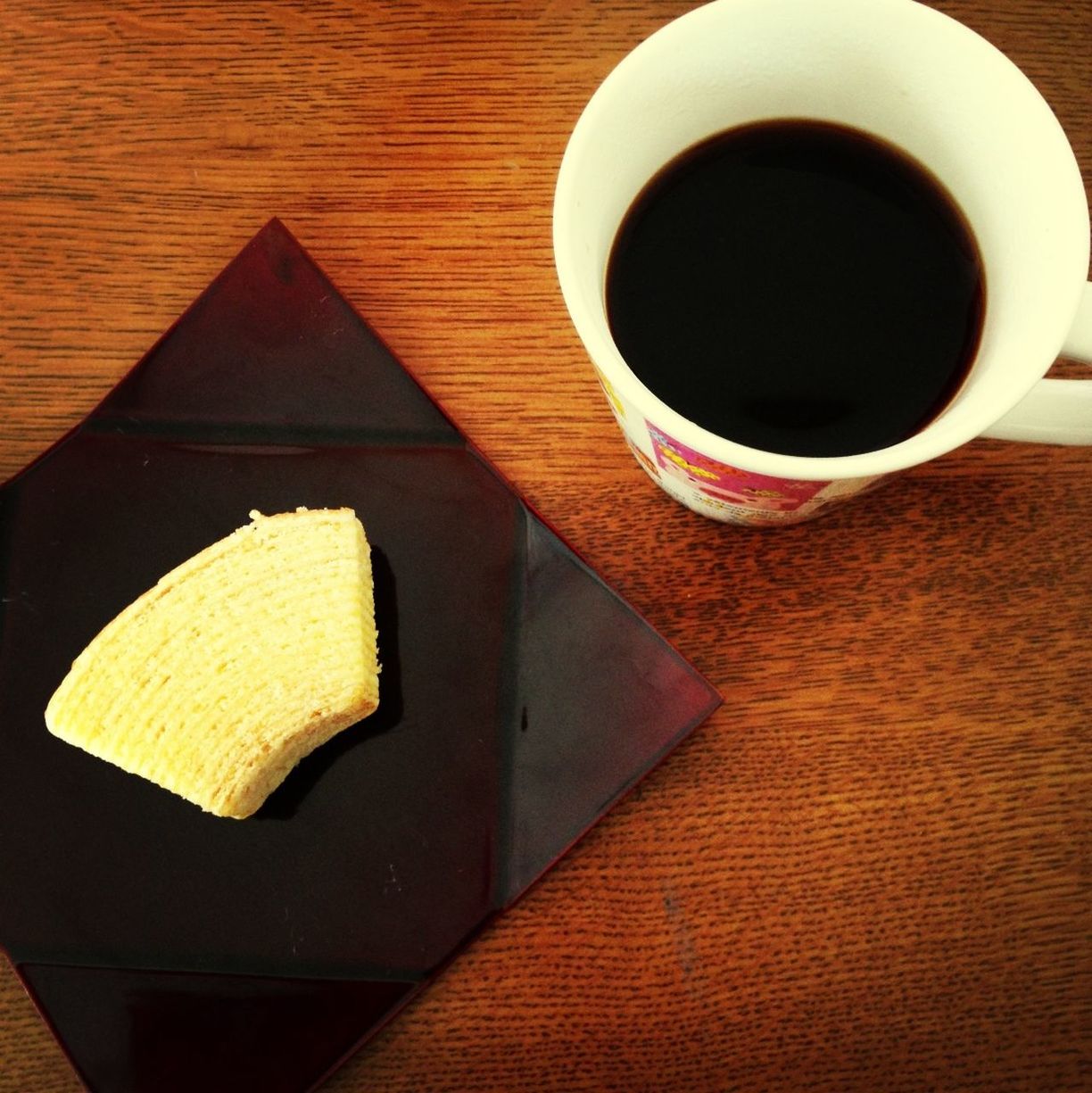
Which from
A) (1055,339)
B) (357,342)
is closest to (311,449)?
(357,342)

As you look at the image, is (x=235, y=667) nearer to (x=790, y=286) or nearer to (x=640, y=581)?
(x=640, y=581)

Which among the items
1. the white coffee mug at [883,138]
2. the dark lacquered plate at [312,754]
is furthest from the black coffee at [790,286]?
the dark lacquered plate at [312,754]

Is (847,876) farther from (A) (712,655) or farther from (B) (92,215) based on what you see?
(B) (92,215)

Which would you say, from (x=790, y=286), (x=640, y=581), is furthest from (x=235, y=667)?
(x=790, y=286)

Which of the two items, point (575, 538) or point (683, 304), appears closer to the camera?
point (683, 304)

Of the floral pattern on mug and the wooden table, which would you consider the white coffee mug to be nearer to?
the floral pattern on mug

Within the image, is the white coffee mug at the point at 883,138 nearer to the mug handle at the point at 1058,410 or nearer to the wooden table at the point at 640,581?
the mug handle at the point at 1058,410
